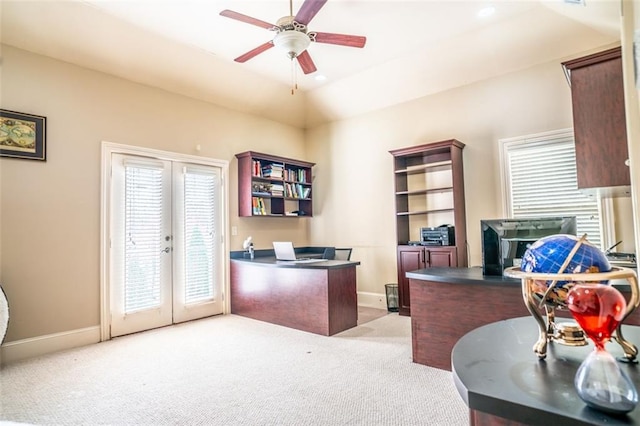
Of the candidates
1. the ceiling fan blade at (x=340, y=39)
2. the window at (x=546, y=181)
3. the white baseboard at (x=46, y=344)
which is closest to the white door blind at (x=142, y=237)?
the white baseboard at (x=46, y=344)

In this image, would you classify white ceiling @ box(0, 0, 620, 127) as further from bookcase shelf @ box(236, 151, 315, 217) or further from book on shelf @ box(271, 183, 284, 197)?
book on shelf @ box(271, 183, 284, 197)

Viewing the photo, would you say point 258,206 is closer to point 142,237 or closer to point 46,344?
point 142,237

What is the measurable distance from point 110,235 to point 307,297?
2.38 metres

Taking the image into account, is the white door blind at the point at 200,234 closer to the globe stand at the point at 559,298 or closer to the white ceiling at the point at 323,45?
the white ceiling at the point at 323,45

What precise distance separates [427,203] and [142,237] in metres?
3.85

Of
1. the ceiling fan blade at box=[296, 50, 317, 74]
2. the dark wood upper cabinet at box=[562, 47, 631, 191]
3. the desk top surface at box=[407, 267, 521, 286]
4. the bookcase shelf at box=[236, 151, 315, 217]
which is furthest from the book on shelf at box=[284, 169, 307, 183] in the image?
the dark wood upper cabinet at box=[562, 47, 631, 191]

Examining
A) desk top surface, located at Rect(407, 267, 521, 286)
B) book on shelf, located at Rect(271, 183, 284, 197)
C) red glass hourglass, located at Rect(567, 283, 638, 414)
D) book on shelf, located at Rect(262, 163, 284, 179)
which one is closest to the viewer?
red glass hourglass, located at Rect(567, 283, 638, 414)

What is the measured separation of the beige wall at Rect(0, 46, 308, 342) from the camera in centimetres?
336

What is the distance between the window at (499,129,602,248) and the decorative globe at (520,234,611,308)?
11.2 feet

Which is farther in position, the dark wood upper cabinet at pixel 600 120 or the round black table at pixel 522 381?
the dark wood upper cabinet at pixel 600 120

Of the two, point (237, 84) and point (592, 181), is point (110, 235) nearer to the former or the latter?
point (237, 84)

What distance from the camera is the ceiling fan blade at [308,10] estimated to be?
250 cm

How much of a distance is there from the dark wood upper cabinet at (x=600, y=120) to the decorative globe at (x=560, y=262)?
220cm

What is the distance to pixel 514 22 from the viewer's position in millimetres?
3791
